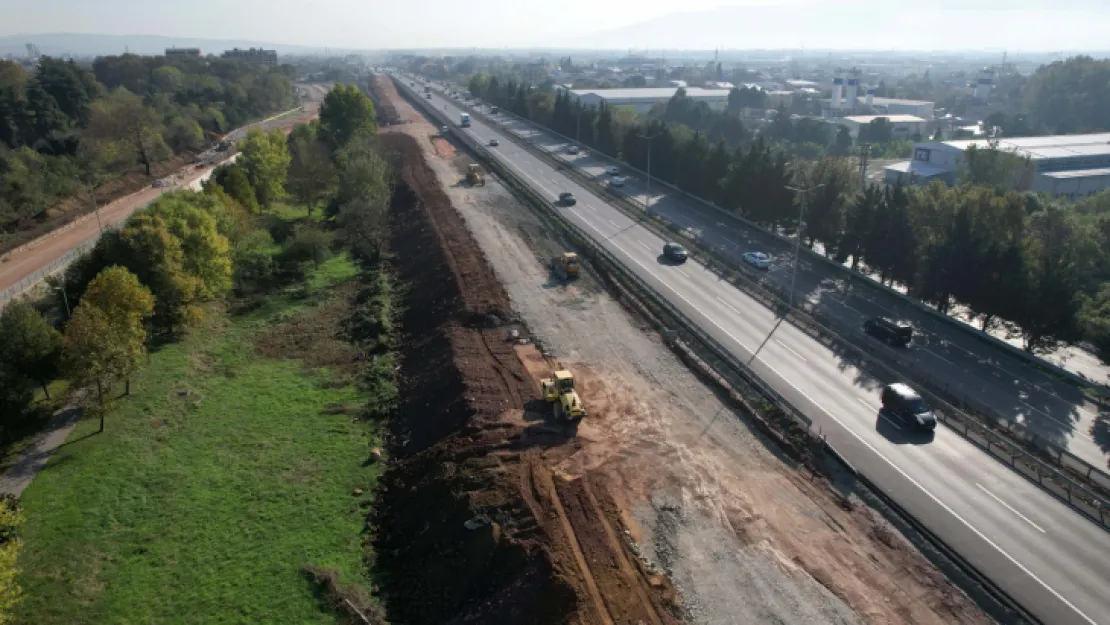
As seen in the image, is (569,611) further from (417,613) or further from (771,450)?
(771,450)

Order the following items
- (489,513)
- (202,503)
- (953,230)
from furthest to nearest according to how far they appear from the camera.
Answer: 1. (953,230)
2. (202,503)
3. (489,513)

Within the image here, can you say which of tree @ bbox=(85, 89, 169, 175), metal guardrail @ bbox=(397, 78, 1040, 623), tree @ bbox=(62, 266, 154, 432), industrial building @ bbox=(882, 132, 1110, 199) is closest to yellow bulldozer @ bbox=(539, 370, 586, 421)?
metal guardrail @ bbox=(397, 78, 1040, 623)

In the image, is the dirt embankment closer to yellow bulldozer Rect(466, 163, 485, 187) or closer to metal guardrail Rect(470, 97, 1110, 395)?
metal guardrail Rect(470, 97, 1110, 395)

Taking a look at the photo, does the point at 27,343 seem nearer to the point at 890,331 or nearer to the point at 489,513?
the point at 489,513

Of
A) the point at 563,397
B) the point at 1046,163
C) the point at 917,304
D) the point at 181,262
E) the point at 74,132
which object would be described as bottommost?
the point at 917,304

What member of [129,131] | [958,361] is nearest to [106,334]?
[958,361]

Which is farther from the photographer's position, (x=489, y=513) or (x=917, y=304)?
(x=917, y=304)

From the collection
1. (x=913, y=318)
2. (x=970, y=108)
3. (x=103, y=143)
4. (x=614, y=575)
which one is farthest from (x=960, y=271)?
(x=970, y=108)

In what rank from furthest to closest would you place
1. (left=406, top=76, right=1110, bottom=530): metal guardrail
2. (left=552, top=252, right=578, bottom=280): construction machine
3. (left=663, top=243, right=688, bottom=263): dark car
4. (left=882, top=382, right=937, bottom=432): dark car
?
(left=663, top=243, right=688, bottom=263): dark car < (left=552, top=252, right=578, bottom=280): construction machine < (left=882, top=382, right=937, bottom=432): dark car < (left=406, top=76, right=1110, bottom=530): metal guardrail
